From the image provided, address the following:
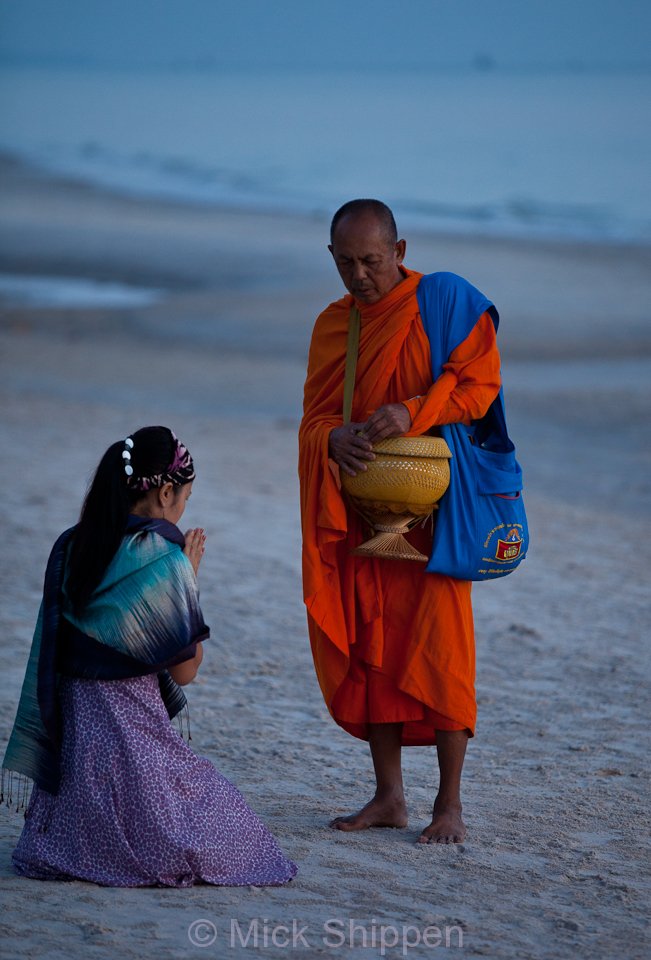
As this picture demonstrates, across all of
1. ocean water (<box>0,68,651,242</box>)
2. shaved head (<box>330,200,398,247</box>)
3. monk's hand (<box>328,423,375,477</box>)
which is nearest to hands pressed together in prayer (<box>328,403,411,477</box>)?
monk's hand (<box>328,423,375,477</box>)

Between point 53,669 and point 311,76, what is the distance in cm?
7873

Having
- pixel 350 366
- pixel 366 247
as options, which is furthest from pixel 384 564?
pixel 366 247

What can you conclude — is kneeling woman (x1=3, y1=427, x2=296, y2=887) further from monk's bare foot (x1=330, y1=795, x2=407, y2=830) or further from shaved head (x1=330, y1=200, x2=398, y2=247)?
shaved head (x1=330, y1=200, x2=398, y2=247)

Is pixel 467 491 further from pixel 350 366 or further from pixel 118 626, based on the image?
pixel 118 626

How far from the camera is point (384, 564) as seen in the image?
392 centimetres

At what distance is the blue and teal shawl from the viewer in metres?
3.29

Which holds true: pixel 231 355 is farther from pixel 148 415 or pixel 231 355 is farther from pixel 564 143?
pixel 564 143

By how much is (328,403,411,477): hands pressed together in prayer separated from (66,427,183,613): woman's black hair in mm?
607

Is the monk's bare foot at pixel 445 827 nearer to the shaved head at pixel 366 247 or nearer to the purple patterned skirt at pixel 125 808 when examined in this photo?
the purple patterned skirt at pixel 125 808

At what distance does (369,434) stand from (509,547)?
1.72ft

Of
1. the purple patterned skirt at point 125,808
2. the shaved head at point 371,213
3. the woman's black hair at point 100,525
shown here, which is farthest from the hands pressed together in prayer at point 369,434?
the purple patterned skirt at point 125,808

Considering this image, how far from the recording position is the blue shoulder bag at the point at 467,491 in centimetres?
379

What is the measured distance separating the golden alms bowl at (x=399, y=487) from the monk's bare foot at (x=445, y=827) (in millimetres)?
763

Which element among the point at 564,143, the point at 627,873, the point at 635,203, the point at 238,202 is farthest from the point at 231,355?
the point at 564,143
